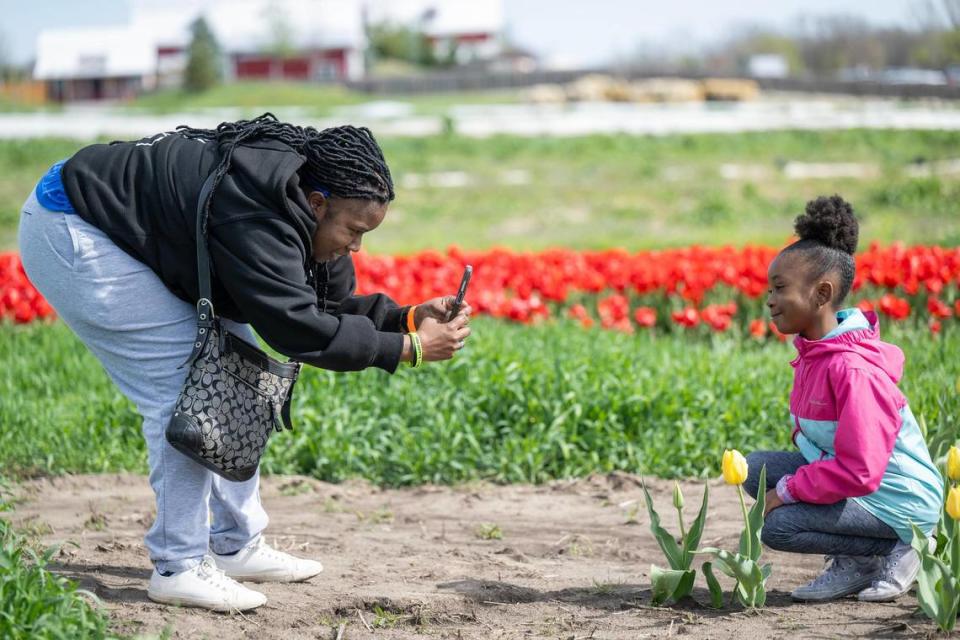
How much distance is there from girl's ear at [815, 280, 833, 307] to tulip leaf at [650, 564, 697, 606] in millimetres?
884

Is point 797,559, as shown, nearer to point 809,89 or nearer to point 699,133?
point 699,133

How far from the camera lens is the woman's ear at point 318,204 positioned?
3.19 meters

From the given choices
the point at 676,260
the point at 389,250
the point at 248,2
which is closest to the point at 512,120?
the point at 389,250

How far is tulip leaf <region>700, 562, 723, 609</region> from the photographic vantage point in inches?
131

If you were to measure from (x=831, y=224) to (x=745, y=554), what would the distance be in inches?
38.6

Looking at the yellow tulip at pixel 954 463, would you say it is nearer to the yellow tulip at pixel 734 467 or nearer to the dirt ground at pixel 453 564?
the dirt ground at pixel 453 564

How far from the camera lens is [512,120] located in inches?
1008

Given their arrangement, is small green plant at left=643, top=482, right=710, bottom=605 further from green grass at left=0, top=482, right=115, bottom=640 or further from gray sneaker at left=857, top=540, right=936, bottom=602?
green grass at left=0, top=482, right=115, bottom=640

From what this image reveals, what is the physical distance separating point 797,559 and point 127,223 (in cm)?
254

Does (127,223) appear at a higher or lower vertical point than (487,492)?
higher

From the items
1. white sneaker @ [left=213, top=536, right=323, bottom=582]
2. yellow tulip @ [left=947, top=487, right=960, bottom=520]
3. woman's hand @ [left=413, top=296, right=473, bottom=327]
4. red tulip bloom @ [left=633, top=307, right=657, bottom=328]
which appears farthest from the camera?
red tulip bloom @ [left=633, top=307, right=657, bottom=328]

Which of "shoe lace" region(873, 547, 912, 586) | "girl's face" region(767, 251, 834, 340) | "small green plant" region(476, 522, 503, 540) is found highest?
"girl's face" region(767, 251, 834, 340)

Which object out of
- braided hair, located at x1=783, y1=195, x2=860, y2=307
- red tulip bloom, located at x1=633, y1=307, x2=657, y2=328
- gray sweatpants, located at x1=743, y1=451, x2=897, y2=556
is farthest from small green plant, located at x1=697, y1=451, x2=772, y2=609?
red tulip bloom, located at x1=633, y1=307, x2=657, y2=328

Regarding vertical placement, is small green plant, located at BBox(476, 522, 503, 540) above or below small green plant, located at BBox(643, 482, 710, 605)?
below
